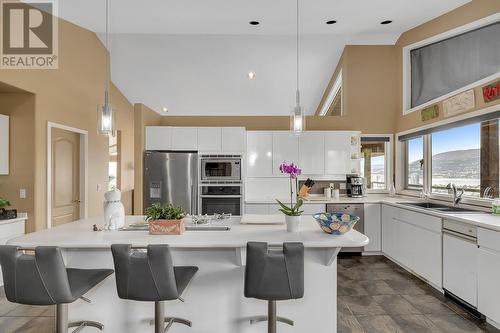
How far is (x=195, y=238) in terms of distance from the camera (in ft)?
6.28

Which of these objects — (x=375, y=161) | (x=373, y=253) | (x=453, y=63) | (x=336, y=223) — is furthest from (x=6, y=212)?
(x=453, y=63)

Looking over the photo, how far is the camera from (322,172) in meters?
4.84

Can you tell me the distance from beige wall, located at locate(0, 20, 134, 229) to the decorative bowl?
11.5ft

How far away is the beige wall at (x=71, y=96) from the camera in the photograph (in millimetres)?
3594

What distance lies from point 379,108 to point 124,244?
4.74 metres

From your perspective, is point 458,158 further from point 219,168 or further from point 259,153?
point 219,168

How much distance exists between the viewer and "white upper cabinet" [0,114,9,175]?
3.45 m

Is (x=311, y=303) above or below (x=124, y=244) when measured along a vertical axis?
below

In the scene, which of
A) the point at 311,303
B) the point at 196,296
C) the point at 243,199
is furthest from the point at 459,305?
the point at 243,199

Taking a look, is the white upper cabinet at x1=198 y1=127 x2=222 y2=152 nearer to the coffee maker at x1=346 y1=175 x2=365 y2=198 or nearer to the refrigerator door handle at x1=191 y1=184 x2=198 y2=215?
the refrigerator door handle at x1=191 y1=184 x2=198 y2=215

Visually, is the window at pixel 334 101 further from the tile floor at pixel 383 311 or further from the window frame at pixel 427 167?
the tile floor at pixel 383 311

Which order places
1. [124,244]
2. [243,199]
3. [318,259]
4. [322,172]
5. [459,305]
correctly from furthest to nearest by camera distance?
[322,172] → [243,199] → [459,305] → [318,259] → [124,244]

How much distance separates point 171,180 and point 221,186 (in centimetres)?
78

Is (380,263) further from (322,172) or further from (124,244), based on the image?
(124,244)
